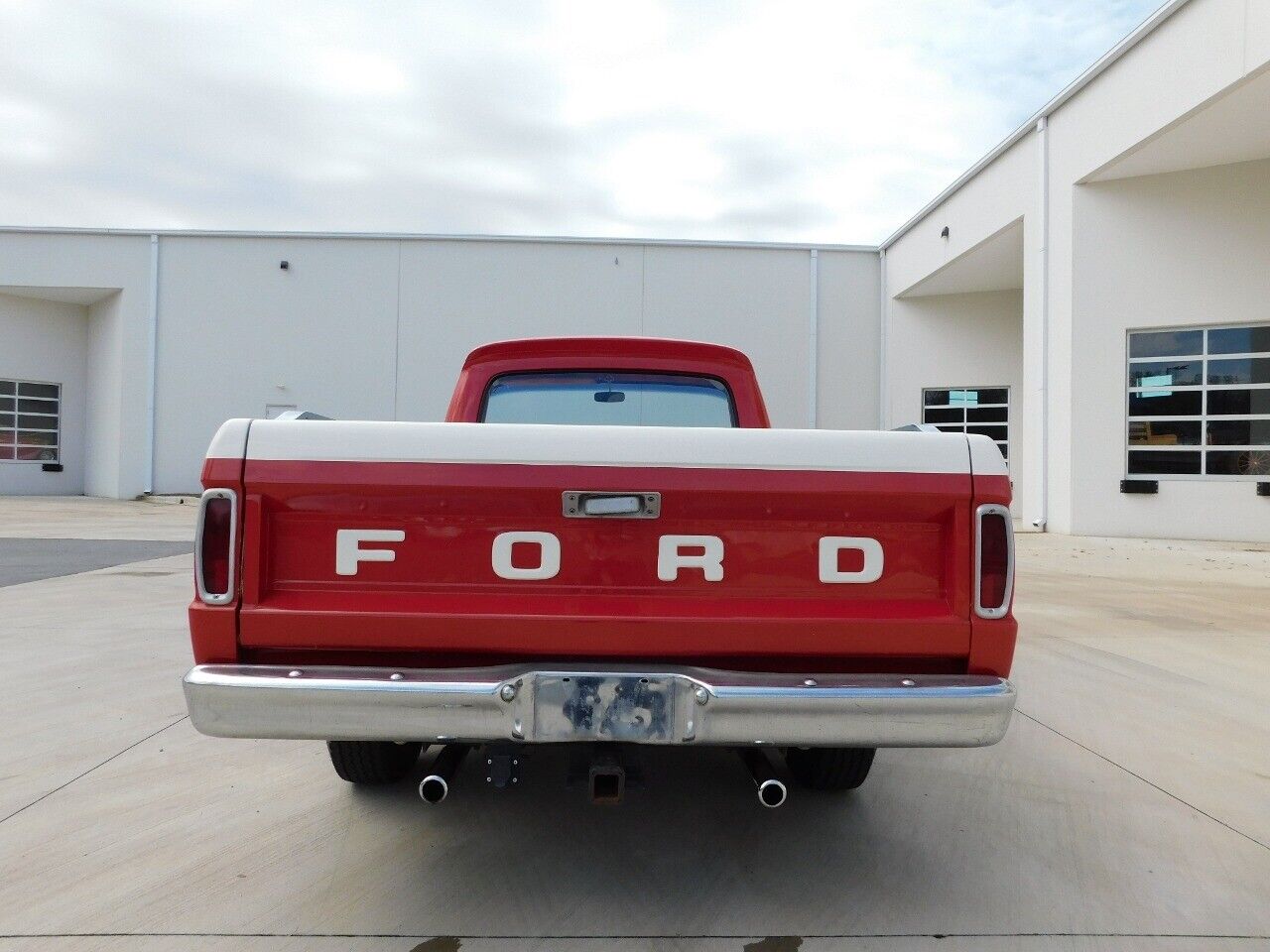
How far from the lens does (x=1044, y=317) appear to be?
12.6m

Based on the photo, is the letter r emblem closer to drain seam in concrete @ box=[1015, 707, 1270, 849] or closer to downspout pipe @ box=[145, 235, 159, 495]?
drain seam in concrete @ box=[1015, 707, 1270, 849]

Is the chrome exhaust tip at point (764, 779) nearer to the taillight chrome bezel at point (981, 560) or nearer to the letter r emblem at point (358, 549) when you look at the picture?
the taillight chrome bezel at point (981, 560)

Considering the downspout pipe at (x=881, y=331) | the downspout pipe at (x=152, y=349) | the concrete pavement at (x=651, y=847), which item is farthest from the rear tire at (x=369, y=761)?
the downspout pipe at (x=152, y=349)

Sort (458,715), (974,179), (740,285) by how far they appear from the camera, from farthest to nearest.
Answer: (740,285), (974,179), (458,715)

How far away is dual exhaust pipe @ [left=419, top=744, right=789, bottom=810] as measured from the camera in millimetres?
1952

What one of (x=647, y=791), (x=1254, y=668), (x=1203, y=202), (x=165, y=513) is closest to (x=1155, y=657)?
(x=1254, y=668)

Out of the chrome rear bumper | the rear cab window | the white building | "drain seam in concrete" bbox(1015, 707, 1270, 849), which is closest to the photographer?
the chrome rear bumper

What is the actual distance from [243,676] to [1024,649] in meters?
4.84

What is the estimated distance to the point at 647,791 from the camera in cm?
296

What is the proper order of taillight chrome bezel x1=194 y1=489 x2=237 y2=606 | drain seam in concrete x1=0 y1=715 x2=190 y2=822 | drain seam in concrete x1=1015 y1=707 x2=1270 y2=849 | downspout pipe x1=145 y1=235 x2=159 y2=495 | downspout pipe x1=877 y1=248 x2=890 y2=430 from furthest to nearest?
1. downspout pipe x1=145 y1=235 x2=159 y2=495
2. downspout pipe x1=877 y1=248 x2=890 y2=430
3. drain seam in concrete x1=0 y1=715 x2=190 y2=822
4. drain seam in concrete x1=1015 y1=707 x2=1270 y2=849
5. taillight chrome bezel x1=194 y1=489 x2=237 y2=606

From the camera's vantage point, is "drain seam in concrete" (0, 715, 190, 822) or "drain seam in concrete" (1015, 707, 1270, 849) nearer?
"drain seam in concrete" (1015, 707, 1270, 849)

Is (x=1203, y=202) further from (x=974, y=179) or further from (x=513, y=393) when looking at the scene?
(x=513, y=393)

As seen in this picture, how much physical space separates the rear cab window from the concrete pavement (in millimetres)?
1436

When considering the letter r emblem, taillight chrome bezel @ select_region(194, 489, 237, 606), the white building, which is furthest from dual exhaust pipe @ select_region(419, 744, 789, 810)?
the white building
